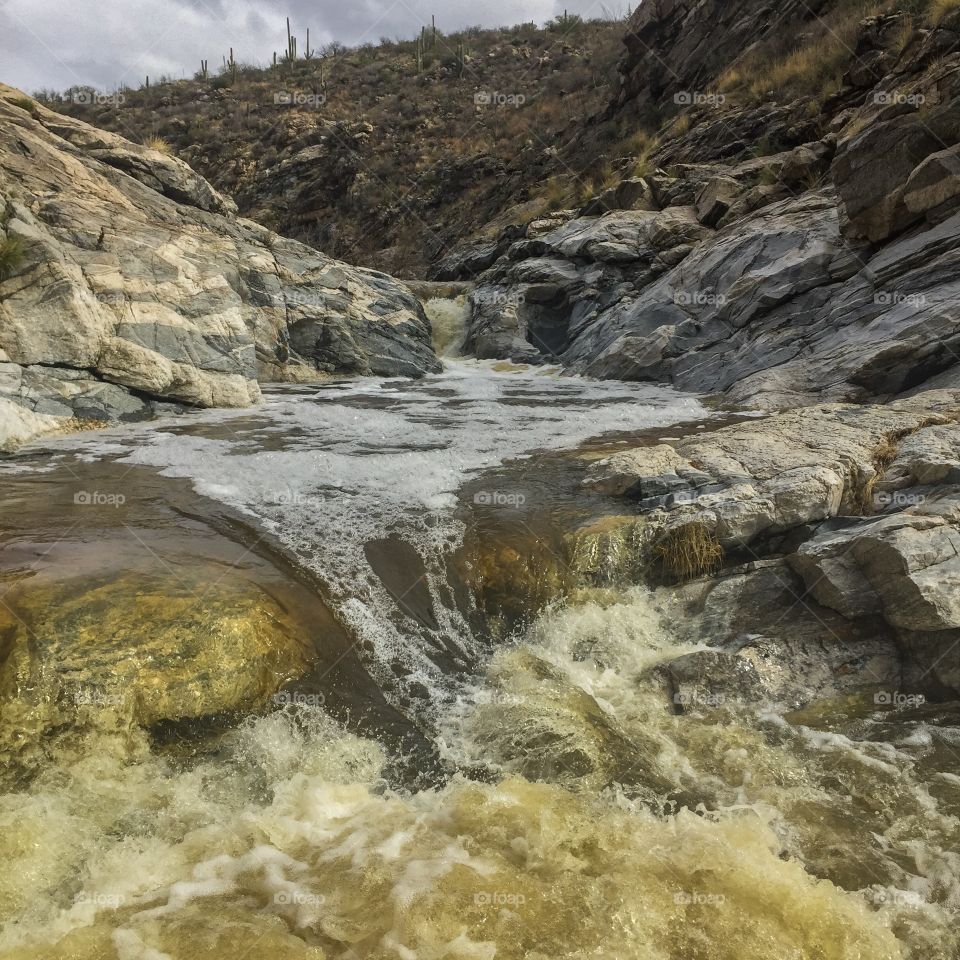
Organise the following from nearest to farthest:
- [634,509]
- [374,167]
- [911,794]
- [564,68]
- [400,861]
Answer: [400,861] < [911,794] < [634,509] < [374,167] < [564,68]

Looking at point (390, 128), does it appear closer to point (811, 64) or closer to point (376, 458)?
point (811, 64)

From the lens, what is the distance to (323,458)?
7.61 meters

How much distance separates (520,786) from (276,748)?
4.69 ft

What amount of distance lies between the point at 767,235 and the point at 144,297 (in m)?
12.7

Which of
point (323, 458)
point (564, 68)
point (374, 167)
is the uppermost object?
point (564, 68)

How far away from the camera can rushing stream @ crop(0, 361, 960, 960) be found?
2.64 m

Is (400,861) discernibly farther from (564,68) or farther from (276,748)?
(564,68)

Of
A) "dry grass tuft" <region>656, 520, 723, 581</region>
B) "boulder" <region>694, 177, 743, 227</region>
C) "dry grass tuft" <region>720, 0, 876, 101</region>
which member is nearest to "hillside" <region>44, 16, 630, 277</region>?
"dry grass tuft" <region>720, 0, 876, 101</region>

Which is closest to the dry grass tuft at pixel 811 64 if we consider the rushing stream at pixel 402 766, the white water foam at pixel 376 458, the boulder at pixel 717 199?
the boulder at pixel 717 199

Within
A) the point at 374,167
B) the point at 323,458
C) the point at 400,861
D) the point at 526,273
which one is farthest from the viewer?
the point at 374,167

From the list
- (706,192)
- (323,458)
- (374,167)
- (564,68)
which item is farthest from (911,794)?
(564,68)

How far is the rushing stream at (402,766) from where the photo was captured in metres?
2.64

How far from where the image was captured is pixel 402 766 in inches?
141

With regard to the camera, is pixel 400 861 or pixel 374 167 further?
pixel 374 167
